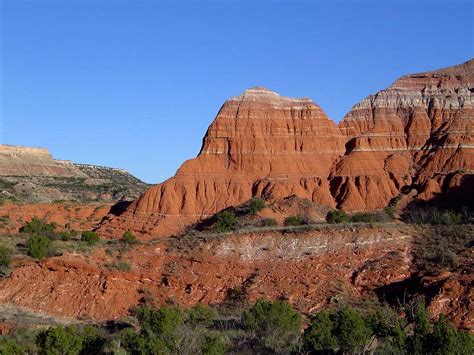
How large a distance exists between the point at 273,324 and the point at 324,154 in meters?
53.2

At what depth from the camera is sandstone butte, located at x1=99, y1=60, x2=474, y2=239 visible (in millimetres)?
68250

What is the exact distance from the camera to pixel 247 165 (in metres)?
74.6

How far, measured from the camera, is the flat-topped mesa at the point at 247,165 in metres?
68.7

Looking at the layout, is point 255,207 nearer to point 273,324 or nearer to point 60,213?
point 60,213

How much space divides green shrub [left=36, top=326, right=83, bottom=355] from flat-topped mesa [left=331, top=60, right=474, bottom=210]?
48467 mm

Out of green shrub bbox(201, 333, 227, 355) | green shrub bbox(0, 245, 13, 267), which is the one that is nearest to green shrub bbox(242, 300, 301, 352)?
green shrub bbox(201, 333, 227, 355)

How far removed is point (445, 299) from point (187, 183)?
44.9 meters

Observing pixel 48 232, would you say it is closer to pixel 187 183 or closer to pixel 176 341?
pixel 187 183

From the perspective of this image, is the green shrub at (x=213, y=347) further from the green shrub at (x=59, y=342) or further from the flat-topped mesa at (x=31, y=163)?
the flat-topped mesa at (x=31, y=163)

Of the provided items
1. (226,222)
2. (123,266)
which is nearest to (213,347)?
(123,266)

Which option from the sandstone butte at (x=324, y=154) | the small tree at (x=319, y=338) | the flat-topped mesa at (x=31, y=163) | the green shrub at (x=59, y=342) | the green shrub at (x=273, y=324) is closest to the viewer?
the green shrub at (x=59, y=342)

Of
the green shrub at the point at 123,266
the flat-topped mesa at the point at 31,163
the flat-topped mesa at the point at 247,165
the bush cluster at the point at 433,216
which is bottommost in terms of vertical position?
the green shrub at the point at 123,266

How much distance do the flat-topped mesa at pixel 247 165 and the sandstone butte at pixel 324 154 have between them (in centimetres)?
12

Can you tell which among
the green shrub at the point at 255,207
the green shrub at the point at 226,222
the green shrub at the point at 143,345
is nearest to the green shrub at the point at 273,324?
the green shrub at the point at 143,345
